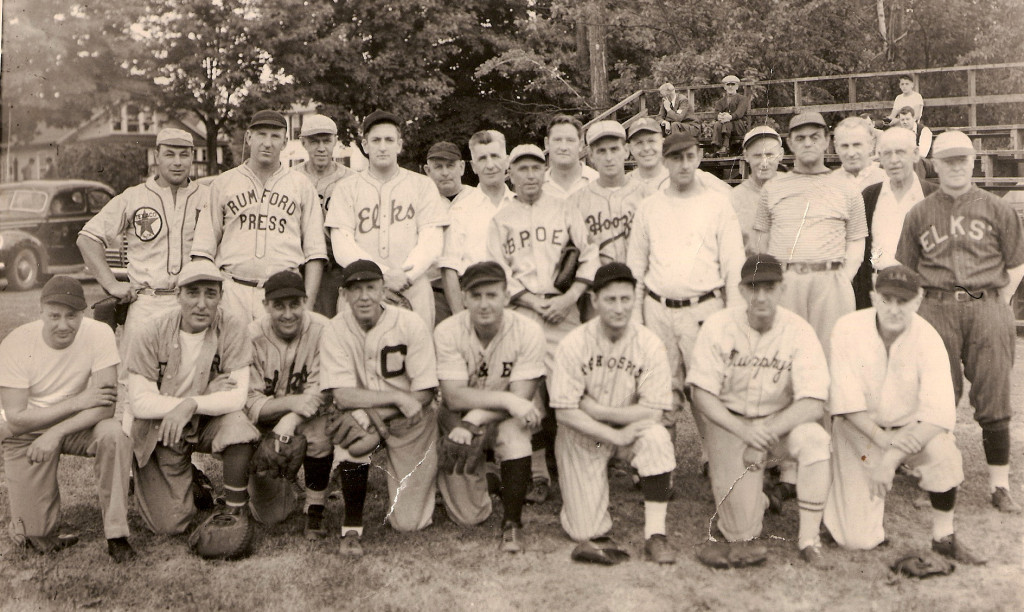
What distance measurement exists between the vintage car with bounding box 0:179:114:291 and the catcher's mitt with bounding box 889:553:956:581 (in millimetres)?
16548

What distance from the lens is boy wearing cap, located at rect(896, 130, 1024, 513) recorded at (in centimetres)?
514

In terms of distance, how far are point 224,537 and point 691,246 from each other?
3.17m

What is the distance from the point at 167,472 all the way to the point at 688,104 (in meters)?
12.0

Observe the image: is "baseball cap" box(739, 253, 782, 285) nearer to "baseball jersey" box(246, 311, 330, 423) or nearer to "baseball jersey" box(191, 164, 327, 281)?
"baseball jersey" box(246, 311, 330, 423)

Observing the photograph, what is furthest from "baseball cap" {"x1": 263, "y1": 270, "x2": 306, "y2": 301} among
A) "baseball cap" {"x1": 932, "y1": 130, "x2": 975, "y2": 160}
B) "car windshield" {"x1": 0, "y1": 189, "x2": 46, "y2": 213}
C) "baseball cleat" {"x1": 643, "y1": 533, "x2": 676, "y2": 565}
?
"car windshield" {"x1": 0, "y1": 189, "x2": 46, "y2": 213}

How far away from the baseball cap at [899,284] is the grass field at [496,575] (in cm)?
134

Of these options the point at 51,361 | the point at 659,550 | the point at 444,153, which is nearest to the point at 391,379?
the point at 659,550

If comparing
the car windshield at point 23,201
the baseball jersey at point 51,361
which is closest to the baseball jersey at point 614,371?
the baseball jersey at point 51,361

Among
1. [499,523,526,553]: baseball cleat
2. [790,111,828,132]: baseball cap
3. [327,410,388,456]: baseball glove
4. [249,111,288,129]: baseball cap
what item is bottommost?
[499,523,526,553]: baseball cleat

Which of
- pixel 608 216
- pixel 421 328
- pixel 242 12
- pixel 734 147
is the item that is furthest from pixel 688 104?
pixel 421 328

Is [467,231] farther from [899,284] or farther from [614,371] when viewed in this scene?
[899,284]

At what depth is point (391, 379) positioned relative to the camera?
203 inches

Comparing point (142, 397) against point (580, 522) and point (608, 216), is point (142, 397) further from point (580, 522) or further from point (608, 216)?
point (608, 216)

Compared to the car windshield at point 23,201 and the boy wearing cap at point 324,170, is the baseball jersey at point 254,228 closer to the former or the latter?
the boy wearing cap at point 324,170
